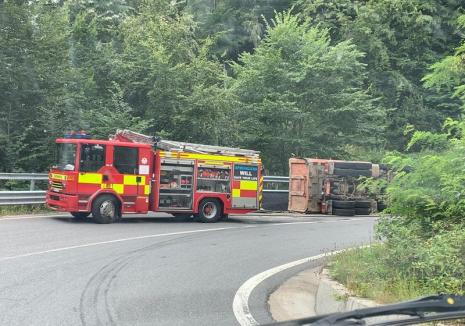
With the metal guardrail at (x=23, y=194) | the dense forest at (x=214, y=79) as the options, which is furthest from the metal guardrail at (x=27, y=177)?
the dense forest at (x=214, y=79)

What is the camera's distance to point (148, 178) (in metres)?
16.8

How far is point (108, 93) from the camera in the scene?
80.3 feet

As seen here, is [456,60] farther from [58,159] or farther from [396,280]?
[58,159]

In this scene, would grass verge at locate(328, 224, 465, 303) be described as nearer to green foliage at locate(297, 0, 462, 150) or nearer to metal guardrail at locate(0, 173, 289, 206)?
metal guardrail at locate(0, 173, 289, 206)

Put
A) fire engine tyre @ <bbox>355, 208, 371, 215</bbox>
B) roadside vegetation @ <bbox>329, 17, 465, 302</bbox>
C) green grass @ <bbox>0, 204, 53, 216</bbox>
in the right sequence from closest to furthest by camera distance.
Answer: roadside vegetation @ <bbox>329, 17, 465, 302</bbox>, green grass @ <bbox>0, 204, 53, 216</bbox>, fire engine tyre @ <bbox>355, 208, 371, 215</bbox>

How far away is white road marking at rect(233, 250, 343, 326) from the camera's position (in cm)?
699

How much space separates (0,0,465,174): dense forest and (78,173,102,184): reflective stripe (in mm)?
4661

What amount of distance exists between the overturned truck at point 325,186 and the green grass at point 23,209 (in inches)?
374

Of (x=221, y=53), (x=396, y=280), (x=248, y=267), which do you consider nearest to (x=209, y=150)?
(x=248, y=267)

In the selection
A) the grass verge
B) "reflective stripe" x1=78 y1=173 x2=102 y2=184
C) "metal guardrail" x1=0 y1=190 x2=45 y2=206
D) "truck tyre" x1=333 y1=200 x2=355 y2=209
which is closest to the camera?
the grass verge

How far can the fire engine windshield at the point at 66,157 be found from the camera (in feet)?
51.8

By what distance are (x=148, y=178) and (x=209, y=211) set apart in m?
2.50

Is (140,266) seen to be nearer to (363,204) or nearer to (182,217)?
(182,217)

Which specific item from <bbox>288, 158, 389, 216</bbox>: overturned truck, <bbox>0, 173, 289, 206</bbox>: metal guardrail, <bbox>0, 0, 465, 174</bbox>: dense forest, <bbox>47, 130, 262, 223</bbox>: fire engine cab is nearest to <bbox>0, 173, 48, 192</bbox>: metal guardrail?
<bbox>0, 173, 289, 206</bbox>: metal guardrail
